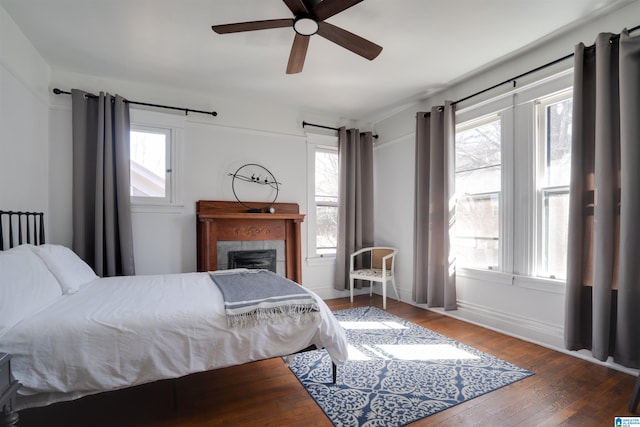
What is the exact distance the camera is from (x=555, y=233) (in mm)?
2582

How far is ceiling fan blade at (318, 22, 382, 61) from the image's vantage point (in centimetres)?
200

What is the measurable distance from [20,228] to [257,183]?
7.46ft

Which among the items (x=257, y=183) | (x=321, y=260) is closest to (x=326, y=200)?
(x=321, y=260)

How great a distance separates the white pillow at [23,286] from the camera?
1.42 metres

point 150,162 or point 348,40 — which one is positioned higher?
point 348,40

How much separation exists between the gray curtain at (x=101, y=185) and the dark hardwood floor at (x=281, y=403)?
5.04 ft

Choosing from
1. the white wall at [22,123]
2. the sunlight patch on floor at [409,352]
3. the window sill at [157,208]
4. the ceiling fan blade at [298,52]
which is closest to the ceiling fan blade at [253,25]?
the ceiling fan blade at [298,52]

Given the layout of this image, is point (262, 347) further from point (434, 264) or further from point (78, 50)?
point (78, 50)

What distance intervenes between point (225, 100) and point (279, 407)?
11.2 ft

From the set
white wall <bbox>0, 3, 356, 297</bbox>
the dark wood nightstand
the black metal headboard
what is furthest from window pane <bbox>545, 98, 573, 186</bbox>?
the black metal headboard

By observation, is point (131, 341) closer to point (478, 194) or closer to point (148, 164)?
point (148, 164)

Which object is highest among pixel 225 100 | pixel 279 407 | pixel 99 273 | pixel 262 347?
pixel 225 100

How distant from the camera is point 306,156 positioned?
13.9ft

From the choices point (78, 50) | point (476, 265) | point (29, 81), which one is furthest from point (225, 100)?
point (476, 265)
